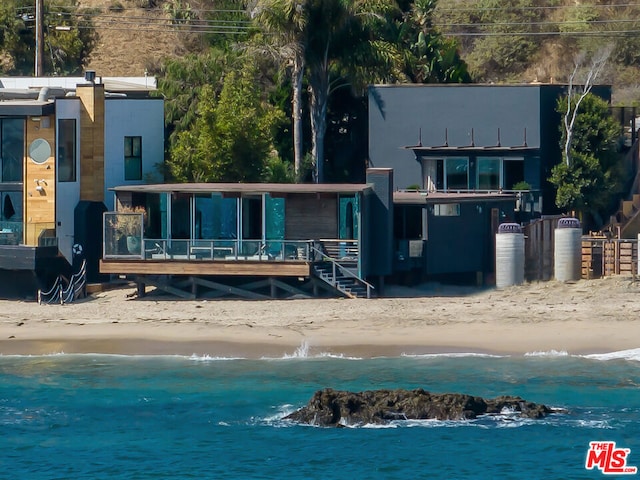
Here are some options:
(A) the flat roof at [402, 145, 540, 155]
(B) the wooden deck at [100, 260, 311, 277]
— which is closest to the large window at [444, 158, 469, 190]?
(A) the flat roof at [402, 145, 540, 155]

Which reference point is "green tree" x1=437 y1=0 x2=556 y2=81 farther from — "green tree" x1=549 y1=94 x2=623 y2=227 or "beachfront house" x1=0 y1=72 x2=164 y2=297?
"beachfront house" x1=0 y1=72 x2=164 y2=297

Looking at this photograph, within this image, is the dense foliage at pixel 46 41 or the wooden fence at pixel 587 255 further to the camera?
the dense foliage at pixel 46 41

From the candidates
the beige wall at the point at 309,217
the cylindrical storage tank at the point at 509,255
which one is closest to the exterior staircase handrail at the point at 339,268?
the beige wall at the point at 309,217

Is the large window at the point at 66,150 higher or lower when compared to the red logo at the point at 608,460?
higher

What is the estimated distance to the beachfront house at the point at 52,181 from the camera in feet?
140

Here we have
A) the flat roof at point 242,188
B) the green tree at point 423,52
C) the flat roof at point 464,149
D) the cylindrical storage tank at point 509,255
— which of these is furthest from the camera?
the green tree at point 423,52

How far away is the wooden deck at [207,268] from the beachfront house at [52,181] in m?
2.25

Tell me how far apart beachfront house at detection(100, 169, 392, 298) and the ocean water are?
5037 millimetres

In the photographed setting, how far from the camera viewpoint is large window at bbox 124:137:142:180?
46.3 meters

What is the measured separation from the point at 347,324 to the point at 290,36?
13.2 meters

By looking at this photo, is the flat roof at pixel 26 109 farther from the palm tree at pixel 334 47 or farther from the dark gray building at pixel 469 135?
the dark gray building at pixel 469 135

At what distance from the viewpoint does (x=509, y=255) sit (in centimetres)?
4169

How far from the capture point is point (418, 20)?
176ft

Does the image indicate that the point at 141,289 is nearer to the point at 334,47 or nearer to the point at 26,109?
the point at 26,109
